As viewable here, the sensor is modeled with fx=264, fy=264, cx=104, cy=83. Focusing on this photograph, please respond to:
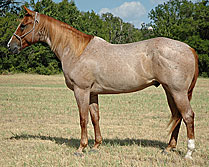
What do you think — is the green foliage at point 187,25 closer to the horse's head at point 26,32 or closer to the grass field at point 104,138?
the grass field at point 104,138

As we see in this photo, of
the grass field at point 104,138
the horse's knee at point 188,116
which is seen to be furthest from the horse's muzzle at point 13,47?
the horse's knee at point 188,116

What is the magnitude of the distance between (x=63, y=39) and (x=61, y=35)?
97 mm

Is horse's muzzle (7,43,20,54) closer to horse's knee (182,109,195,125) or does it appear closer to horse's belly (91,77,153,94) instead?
horse's belly (91,77,153,94)

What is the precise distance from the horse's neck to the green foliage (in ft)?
107

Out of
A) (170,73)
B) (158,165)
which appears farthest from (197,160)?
(170,73)

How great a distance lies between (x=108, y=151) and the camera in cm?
521

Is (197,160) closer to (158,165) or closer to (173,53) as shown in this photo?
(158,165)

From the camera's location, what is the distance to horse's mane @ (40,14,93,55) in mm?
5469

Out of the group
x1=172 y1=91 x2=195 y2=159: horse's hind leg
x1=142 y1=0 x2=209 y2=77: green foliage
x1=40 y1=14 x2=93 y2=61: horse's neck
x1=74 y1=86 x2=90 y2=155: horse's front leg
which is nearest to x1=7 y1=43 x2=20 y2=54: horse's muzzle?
x1=40 y1=14 x2=93 y2=61: horse's neck

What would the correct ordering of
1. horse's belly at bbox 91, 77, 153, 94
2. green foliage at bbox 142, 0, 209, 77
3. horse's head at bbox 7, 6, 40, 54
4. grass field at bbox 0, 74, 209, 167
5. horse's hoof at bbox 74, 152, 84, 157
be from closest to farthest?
grass field at bbox 0, 74, 209, 167 → horse's belly at bbox 91, 77, 153, 94 → horse's hoof at bbox 74, 152, 84, 157 → horse's head at bbox 7, 6, 40, 54 → green foliage at bbox 142, 0, 209, 77

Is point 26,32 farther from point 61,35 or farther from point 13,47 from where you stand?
point 61,35

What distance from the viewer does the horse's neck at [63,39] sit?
5.43 m

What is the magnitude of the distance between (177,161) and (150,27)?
159 feet

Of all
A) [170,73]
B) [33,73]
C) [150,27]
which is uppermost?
[150,27]
